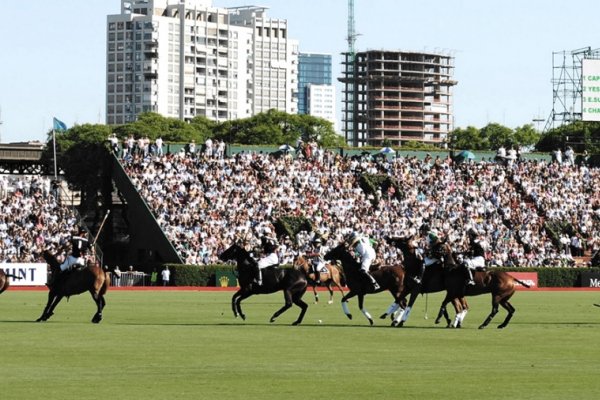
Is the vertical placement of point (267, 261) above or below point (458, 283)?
above

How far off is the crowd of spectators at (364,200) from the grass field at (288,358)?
31.3 meters

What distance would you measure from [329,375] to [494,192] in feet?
195

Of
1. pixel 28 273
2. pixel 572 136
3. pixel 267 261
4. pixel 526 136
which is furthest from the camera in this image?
pixel 526 136

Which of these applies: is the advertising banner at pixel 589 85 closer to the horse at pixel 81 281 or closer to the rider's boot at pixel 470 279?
the rider's boot at pixel 470 279

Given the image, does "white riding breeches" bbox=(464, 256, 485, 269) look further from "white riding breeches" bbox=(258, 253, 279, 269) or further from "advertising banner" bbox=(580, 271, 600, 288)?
"advertising banner" bbox=(580, 271, 600, 288)

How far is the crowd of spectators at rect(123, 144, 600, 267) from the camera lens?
2670 inches

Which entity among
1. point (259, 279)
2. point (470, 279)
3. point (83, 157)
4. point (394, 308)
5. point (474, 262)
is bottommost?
point (394, 308)

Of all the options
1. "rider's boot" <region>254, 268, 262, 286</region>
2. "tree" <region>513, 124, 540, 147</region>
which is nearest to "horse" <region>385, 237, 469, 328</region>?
"rider's boot" <region>254, 268, 262, 286</region>

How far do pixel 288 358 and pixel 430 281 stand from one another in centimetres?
985

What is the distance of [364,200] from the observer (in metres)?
73.8

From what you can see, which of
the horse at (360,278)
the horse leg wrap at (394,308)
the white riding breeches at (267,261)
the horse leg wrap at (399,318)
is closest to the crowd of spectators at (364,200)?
the white riding breeches at (267,261)

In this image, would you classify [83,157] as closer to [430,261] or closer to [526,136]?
[526,136]

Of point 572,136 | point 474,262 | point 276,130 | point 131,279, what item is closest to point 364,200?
point 131,279

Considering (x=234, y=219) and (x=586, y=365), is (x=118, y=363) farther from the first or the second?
(x=234, y=219)
